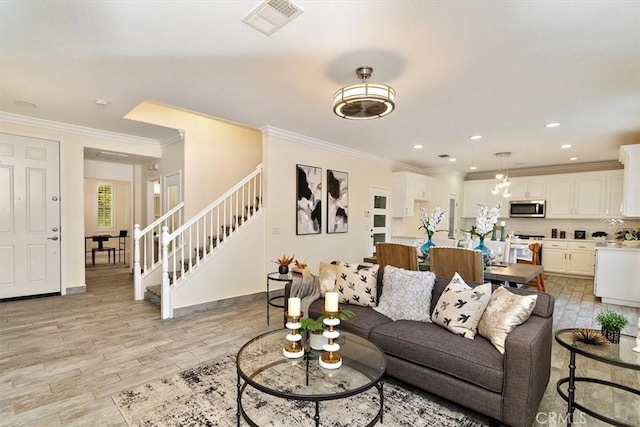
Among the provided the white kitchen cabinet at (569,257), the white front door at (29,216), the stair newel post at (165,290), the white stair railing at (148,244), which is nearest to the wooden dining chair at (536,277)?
the white kitchen cabinet at (569,257)

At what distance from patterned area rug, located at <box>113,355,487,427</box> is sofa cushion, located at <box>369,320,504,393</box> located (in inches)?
11.3

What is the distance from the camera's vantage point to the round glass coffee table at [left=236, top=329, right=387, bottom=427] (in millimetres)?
1619

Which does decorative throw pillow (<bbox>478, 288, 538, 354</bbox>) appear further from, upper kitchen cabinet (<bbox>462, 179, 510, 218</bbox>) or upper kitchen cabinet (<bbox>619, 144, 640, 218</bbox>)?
upper kitchen cabinet (<bbox>462, 179, 510, 218</bbox>)

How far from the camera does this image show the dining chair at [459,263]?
3.29m

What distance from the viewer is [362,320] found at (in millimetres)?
2693

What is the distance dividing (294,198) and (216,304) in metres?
2.11

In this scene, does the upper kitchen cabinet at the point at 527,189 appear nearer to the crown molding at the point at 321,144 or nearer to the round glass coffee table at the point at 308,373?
the crown molding at the point at 321,144

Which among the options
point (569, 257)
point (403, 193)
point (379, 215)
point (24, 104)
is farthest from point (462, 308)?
point (569, 257)

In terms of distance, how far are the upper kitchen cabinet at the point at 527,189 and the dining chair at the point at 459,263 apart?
5.97m

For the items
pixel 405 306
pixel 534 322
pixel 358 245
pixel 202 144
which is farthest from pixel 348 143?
pixel 534 322

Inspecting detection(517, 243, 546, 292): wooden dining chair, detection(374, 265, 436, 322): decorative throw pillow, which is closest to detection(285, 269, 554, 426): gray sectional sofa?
detection(374, 265, 436, 322): decorative throw pillow

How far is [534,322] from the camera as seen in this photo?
2168 mm

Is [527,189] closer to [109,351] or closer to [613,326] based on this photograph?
[613,326]

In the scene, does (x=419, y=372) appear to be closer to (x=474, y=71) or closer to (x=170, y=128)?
(x=474, y=71)
